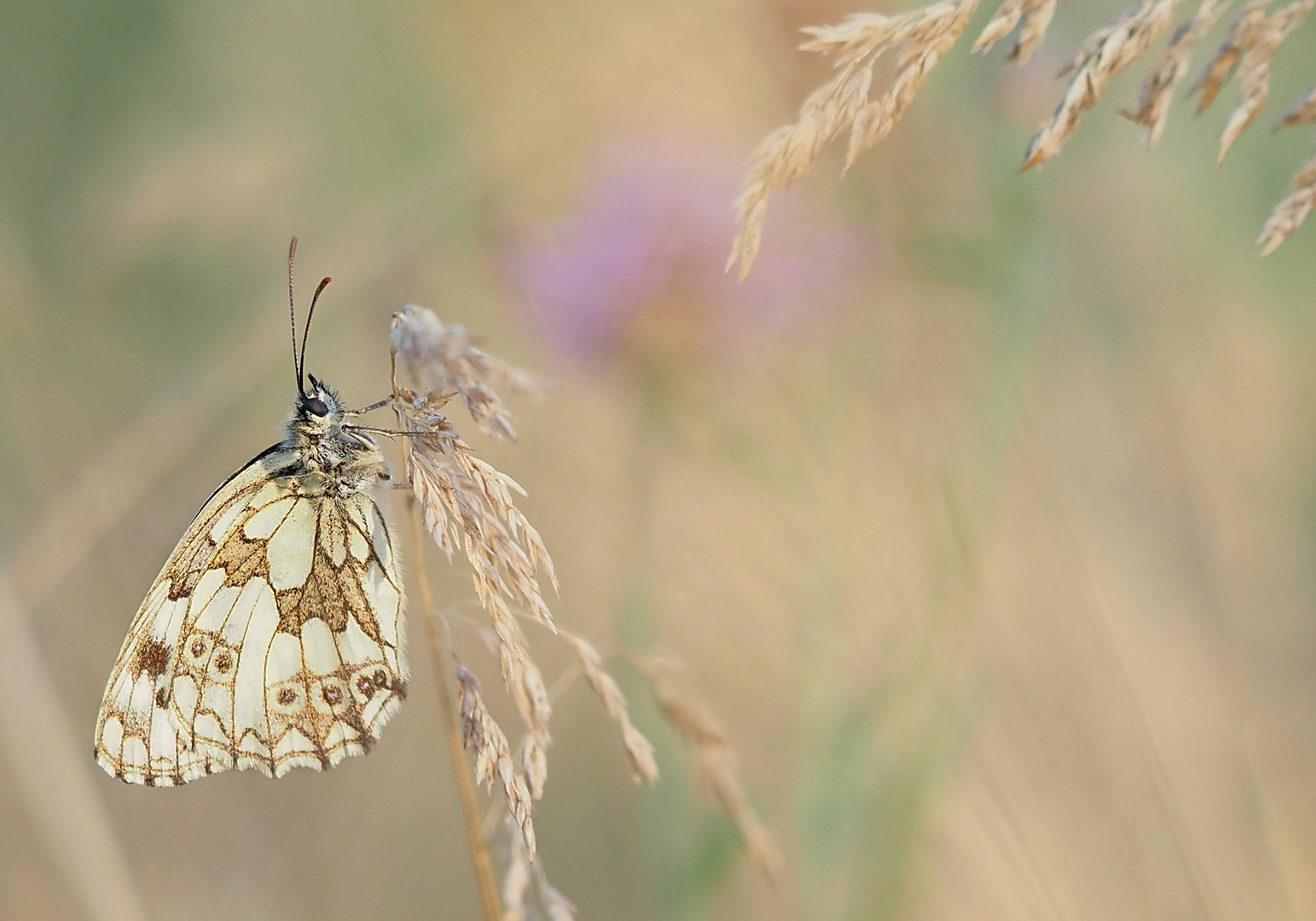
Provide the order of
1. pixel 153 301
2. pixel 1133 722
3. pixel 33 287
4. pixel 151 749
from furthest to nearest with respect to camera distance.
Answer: pixel 153 301
pixel 33 287
pixel 1133 722
pixel 151 749

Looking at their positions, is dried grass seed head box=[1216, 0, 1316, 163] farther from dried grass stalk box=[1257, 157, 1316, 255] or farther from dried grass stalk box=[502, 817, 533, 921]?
dried grass stalk box=[502, 817, 533, 921]

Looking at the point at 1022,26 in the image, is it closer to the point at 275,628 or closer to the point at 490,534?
the point at 490,534

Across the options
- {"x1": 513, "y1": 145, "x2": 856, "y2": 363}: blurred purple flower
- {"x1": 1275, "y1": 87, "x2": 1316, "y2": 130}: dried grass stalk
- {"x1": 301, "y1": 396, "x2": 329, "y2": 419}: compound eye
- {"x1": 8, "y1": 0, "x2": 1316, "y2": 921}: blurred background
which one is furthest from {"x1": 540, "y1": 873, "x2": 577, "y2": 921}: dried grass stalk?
{"x1": 513, "y1": 145, "x2": 856, "y2": 363}: blurred purple flower

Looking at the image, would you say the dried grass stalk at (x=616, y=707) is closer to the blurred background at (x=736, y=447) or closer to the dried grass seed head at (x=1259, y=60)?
the blurred background at (x=736, y=447)

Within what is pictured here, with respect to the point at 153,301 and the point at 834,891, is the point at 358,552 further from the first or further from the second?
the point at 153,301

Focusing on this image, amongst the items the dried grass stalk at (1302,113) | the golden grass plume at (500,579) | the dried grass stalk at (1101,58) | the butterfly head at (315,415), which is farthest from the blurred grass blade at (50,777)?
the dried grass stalk at (1302,113)

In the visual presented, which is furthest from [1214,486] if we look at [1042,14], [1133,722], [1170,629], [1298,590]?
[1042,14]

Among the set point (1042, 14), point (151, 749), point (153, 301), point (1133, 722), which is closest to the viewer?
point (1042, 14)
